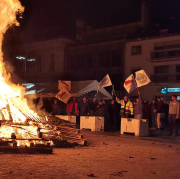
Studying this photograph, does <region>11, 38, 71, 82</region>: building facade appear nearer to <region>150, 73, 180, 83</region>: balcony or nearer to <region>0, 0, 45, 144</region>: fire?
<region>150, 73, 180, 83</region>: balcony

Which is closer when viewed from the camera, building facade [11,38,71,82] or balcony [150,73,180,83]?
balcony [150,73,180,83]

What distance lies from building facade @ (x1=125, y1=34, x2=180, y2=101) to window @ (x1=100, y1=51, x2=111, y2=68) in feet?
8.78

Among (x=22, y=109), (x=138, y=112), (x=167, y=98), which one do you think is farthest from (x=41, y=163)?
(x=167, y=98)

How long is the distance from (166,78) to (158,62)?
6.99ft

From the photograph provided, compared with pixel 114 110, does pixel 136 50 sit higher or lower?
higher

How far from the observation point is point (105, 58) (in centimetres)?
3822

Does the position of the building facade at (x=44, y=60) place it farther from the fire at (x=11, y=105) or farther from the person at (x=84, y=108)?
the fire at (x=11, y=105)

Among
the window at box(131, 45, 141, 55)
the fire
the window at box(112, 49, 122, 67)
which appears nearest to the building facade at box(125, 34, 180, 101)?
the window at box(131, 45, 141, 55)

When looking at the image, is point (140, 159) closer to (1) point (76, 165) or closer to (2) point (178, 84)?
(1) point (76, 165)

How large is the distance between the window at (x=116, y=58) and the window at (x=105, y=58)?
67 centimetres

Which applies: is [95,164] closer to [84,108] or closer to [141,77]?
[141,77]

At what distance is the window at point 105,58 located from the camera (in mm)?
37906

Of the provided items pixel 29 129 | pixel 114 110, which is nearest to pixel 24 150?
pixel 29 129

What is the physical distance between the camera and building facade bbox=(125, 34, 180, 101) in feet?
109
